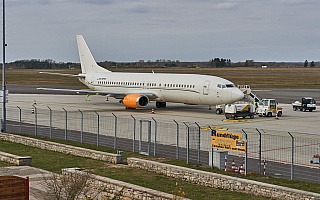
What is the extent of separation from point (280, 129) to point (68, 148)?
16061 millimetres

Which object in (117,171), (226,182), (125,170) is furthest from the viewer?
(125,170)

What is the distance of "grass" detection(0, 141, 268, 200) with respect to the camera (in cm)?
1789

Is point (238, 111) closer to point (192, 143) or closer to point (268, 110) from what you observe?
point (268, 110)

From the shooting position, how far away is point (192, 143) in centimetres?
2884

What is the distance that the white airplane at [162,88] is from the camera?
151 ft

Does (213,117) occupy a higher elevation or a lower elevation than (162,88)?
lower

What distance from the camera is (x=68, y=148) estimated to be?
86.9 ft

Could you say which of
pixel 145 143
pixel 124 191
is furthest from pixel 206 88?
pixel 124 191

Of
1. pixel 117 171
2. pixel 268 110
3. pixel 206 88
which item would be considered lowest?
pixel 117 171

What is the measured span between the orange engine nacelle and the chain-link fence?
6.45m

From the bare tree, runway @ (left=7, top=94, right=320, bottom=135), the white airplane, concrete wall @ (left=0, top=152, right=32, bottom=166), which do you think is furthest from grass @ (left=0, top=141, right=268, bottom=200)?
the white airplane

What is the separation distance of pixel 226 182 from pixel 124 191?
136 inches

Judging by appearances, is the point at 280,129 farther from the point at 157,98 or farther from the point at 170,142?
the point at 157,98

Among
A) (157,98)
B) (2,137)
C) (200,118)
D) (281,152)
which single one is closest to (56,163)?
(2,137)
